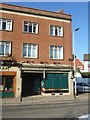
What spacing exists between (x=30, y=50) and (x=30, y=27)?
9.32 ft

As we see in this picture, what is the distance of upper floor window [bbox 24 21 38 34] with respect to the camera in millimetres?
29469

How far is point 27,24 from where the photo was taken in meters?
29.6

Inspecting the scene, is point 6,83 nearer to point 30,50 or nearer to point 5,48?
point 5,48

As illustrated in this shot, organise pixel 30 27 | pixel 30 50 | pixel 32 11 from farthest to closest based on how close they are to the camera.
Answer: pixel 30 27 < pixel 32 11 < pixel 30 50

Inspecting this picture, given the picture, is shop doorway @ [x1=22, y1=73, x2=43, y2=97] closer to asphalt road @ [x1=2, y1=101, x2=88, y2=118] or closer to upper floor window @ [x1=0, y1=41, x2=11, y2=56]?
upper floor window @ [x1=0, y1=41, x2=11, y2=56]

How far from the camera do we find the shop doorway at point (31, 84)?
30109 mm

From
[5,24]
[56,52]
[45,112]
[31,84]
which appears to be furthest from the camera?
[56,52]

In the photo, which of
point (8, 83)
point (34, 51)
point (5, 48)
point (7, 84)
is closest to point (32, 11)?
point (34, 51)

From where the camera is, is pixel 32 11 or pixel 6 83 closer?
pixel 6 83

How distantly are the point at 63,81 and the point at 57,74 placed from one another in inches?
46.9

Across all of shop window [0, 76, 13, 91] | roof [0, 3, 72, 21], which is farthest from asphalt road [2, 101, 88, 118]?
roof [0, 3, 72, 21]

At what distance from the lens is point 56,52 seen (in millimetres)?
31125

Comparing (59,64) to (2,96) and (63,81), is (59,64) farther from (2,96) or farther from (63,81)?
(2,96)

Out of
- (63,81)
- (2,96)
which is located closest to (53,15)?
(63,81)
